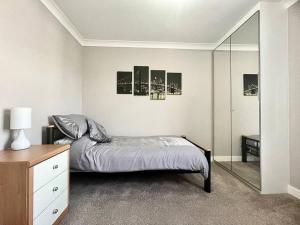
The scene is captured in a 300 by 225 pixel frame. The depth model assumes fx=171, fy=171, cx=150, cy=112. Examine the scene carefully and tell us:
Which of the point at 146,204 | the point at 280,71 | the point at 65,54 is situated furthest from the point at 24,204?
the point at 280,71

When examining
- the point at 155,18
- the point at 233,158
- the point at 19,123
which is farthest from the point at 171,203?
the point at 155,18

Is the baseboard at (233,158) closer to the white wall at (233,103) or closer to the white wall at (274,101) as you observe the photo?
the white wall at (233,103)

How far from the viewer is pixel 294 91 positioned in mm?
2312

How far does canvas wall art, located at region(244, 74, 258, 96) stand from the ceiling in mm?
984

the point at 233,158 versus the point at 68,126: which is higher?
the point at 68,126

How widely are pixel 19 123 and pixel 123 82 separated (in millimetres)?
2425

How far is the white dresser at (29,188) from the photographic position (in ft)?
3.93

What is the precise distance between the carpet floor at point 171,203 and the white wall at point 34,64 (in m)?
1.03

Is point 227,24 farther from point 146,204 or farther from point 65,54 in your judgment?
point 146,204

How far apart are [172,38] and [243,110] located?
1.98 meters

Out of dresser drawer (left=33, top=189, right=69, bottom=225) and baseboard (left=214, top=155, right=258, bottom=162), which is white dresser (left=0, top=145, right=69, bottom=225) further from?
baseboard (left=214, top=155, right=258, bottom=162)

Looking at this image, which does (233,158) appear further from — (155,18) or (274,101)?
(155,18)

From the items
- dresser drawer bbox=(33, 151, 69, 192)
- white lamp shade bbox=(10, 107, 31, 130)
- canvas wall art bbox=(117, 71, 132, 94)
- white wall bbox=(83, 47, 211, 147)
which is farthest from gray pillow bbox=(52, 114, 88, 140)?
canvas wall art bbox=(117, 71, 132, 94)

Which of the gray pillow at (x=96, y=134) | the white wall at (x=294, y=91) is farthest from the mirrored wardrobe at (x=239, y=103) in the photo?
the gray pillow at (x=96, y=134)
